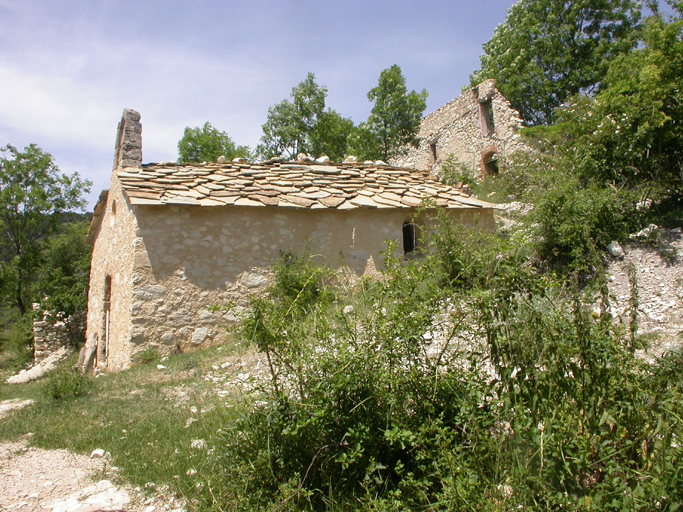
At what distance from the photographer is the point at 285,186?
9727mm

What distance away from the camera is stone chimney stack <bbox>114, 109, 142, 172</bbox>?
32.4ft

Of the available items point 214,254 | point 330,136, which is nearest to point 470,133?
point 330,136

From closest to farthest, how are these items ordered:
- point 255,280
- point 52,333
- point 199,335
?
point 199,335, point 255,280, point 52,333

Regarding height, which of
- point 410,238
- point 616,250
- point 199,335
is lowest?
point 199,335

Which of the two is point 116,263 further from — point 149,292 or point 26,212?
point 26,212

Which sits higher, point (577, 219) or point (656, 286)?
point (577, 219)

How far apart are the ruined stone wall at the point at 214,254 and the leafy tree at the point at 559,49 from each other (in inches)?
691

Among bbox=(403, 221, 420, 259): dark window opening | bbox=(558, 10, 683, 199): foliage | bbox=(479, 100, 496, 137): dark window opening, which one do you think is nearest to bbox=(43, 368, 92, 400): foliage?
bbox=(403, 221, 420, 259): dark window opening

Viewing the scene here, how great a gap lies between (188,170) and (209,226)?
1984mm

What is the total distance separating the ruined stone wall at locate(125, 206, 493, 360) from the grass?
1.20 m

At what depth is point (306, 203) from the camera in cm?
912

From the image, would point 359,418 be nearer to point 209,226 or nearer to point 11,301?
point 209,226

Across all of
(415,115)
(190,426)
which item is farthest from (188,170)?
(415,115)

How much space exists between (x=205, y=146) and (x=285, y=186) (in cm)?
1536
